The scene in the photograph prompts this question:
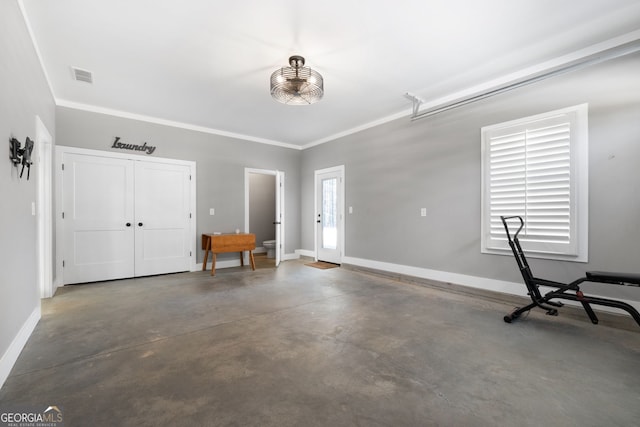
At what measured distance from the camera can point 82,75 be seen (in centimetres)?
337

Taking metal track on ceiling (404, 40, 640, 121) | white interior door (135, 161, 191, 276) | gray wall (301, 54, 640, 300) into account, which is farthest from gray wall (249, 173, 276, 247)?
metal track on ceiling (404, 40, 640, 121)

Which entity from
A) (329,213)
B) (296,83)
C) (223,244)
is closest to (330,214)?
(329,213)

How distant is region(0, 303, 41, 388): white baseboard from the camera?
1787 mm

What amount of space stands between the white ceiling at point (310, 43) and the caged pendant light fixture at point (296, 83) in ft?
0.69

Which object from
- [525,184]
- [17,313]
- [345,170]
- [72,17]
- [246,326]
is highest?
[72,17]

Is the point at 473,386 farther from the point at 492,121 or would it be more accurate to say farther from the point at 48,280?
the point at 48,280

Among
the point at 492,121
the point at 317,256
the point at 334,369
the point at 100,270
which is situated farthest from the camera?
the point at 317,256

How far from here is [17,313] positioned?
7.01ft

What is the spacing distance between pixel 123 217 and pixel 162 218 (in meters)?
0.57

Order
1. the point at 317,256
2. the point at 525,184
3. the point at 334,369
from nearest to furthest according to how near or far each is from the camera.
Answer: the point at 334,369 → the point at 525,184 → the point at 317,256

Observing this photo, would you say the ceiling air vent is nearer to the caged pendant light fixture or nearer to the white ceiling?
the white ceiling

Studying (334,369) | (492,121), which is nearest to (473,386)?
(334,369)

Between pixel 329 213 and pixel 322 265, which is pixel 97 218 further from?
pixel 329 213

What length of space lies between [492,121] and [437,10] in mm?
1823
